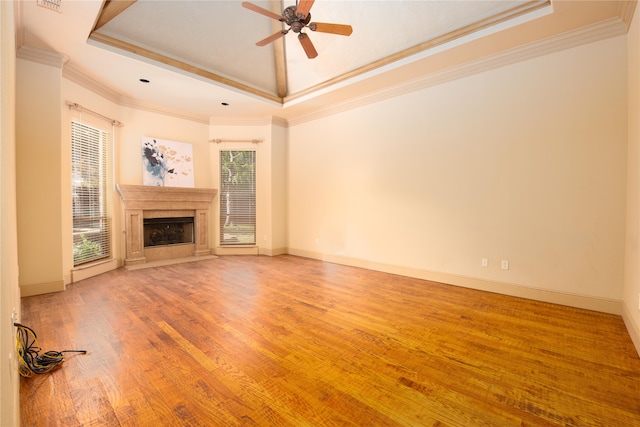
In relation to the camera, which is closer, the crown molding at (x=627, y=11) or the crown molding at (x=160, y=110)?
the crown molding at (x=627, y=11)

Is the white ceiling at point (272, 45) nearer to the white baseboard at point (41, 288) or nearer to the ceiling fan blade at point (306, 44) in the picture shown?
the ceiling fan blade at point (306, 44)

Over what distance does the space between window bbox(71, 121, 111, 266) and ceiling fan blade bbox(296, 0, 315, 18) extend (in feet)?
12.9

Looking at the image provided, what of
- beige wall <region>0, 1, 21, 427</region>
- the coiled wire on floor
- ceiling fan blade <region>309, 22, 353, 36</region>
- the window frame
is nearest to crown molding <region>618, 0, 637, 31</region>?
ceiling fan blade <region>309, 22, 353, 36</region>

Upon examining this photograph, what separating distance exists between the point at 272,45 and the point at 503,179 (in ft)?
14.7

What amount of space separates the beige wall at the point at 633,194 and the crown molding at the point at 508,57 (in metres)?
0.25

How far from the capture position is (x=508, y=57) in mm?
3883

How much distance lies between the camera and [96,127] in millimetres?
4992

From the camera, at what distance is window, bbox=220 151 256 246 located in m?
6.93

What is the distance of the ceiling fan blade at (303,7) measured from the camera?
3.03m

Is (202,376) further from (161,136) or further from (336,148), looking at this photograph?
(161,136)

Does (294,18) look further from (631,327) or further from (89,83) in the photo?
(631,327)

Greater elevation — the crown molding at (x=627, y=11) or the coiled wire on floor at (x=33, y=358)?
the crown molding at (x=627, y=11)

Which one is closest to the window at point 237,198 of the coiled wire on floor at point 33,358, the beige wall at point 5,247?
the coiled wire on floor at point 33,358

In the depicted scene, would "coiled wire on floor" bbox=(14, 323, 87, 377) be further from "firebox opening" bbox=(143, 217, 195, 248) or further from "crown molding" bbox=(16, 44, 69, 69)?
"firebox opening" bbox=(143, 217, 195, 248)
